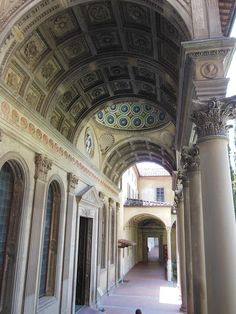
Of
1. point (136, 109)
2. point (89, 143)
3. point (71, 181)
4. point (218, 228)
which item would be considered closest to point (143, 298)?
point (71, 181)

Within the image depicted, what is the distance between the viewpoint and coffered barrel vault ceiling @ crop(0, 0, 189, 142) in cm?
707

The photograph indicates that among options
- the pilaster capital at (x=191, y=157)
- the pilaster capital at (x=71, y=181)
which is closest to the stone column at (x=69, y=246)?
the pilaster capital at (x=71, y=181)

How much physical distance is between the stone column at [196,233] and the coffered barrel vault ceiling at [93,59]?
7.48 ft

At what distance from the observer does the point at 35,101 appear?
8.63 m

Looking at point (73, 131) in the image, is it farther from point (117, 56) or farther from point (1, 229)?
point (1, 229)

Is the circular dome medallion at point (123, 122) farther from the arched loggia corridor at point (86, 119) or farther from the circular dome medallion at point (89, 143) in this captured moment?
the arched loggia corridor at point (86, 119)

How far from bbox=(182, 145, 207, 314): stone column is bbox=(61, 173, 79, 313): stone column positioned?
4.91 m

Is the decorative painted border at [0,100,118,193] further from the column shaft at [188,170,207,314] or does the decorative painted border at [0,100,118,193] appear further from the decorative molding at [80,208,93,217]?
the column shaft at [188,170,207,314]

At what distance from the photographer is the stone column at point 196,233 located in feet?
21.0

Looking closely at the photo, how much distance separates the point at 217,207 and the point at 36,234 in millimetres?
5333

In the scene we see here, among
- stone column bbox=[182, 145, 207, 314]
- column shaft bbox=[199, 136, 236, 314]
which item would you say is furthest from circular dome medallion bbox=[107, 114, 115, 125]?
column shaft bbox=[199, 136, 236, 314]

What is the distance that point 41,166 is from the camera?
27.6 ft

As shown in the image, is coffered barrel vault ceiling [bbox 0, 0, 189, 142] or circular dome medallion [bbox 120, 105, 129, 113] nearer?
coffered barrel vault ceiling [bbox 0, 0, 189, 142]

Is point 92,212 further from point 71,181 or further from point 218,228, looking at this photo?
point 218,228
